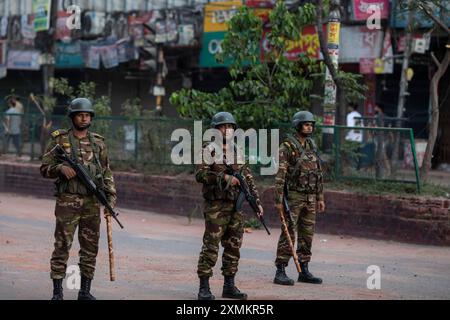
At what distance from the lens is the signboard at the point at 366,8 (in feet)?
63.7

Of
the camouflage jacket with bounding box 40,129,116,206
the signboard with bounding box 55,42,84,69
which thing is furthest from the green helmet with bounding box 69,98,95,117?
the signboard with bounding box 55,42,84,69

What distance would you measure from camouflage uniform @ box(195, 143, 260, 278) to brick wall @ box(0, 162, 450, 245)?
515cm

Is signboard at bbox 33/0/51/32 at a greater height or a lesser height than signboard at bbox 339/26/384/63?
greater

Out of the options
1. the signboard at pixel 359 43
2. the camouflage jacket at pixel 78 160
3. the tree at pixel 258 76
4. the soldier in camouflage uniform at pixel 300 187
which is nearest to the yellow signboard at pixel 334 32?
the tree at pixel 258 76

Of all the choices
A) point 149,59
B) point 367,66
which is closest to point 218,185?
point 367,66

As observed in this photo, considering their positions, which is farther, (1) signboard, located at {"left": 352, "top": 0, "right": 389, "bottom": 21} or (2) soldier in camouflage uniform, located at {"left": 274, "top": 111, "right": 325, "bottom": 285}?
(1) signboard, located at {"left": 352, "top": 0, "right": 389, "bottom": 21}

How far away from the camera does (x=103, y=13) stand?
2577cm

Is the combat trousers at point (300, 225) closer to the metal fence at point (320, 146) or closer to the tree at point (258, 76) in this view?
the metal fence at point (320, 146)

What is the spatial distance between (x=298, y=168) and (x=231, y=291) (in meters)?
1.68

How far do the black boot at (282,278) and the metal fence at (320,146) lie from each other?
4.47m

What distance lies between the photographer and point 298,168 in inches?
368

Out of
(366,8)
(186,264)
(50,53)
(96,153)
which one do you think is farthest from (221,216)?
(366,8)

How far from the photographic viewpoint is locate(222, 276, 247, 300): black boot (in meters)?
8.29

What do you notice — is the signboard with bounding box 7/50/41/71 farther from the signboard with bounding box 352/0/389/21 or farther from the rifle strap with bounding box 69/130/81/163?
the rifle strap with bounding box 69/130/81/163
